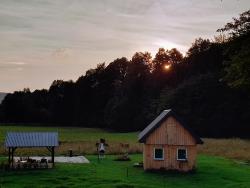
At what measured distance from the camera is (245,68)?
32.2m

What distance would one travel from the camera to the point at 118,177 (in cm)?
3772

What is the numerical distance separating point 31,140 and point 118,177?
10.6 metres

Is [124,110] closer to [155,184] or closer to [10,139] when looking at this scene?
[10,139]

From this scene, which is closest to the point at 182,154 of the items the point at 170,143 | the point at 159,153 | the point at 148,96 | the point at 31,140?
the point at 170,143

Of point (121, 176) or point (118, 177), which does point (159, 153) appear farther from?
point (118, 177)

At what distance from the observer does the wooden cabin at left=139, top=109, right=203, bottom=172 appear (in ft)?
145

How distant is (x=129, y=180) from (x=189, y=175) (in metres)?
7.05

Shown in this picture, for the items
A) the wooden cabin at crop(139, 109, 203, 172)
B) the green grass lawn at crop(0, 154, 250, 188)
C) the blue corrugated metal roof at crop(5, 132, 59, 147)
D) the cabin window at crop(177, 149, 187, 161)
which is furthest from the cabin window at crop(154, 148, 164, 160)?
the blue corrugated metal roof at crop(5, 132, 59, 147)

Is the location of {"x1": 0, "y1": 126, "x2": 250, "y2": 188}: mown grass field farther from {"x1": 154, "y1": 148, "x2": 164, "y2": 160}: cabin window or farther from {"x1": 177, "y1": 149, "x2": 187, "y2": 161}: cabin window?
{"x1": 154, "y1": 148, "x2": 164, "y2": 160}: cabin window

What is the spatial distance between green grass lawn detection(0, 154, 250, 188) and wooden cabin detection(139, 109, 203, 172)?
162 centimetres

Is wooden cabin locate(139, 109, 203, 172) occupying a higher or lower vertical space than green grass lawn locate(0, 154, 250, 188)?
higher

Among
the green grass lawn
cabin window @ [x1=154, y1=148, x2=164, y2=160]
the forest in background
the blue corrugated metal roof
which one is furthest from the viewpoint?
the forest in background

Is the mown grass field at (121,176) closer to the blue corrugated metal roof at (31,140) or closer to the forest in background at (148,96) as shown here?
the blue corrugated metal roof at (31,140)

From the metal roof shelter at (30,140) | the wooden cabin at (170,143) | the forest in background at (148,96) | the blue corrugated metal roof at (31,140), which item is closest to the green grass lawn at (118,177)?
the wooden cabin at (170,143)
